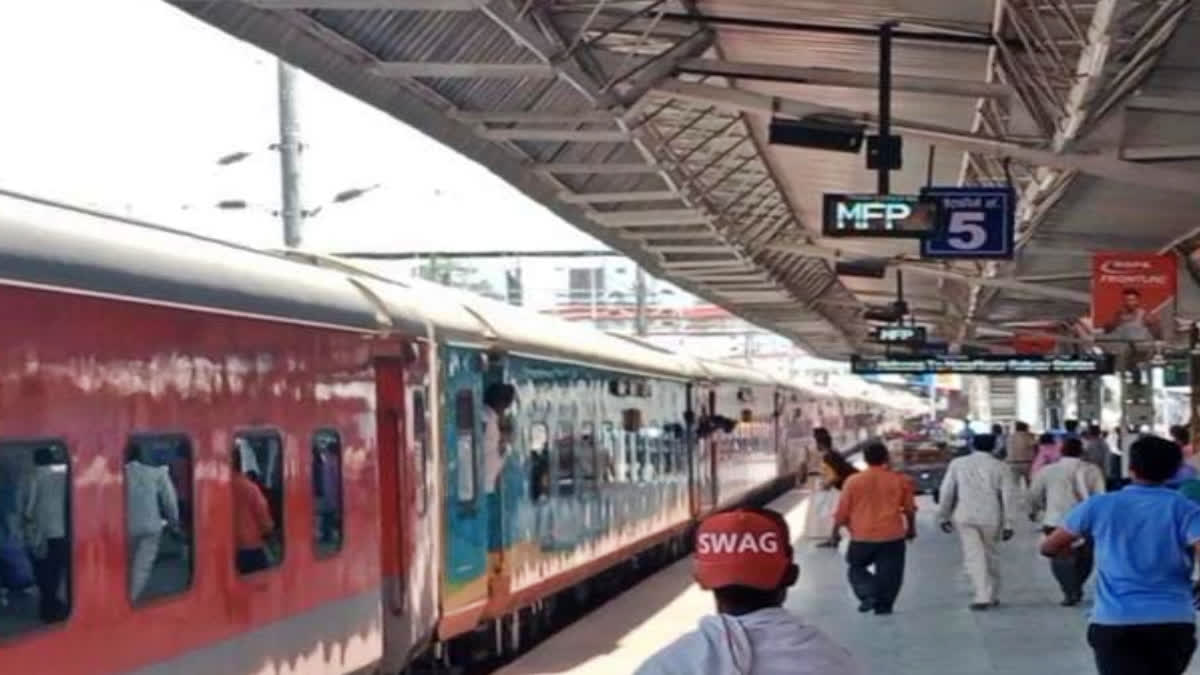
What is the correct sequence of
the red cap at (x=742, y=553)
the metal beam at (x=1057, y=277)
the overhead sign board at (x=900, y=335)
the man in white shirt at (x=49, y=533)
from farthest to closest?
1. the overhead sign board at (x=900, y=335)
2. the metal beam at (x=1057, y=277)
3. the man in white shirt at (x=49, y=533)
4. the red cap at (x=742, y=553)

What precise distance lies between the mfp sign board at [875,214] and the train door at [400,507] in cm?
729

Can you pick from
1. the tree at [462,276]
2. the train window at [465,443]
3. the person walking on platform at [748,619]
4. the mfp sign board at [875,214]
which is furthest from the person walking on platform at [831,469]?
the tree at [462,276]

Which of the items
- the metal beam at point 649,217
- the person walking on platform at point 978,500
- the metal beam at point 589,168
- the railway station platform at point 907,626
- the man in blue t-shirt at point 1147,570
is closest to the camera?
the man in blue t-shirt at point 1147,570

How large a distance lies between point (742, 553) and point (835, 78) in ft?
45.0

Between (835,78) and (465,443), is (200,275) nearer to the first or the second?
(465,443)

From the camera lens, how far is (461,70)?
16016mm

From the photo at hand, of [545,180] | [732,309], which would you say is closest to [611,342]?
[545,180]

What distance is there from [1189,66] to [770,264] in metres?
22.4

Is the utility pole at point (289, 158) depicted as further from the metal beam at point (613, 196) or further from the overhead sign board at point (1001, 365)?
the overhead sign board at point (1001, 365)

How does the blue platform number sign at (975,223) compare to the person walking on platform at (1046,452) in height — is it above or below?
above

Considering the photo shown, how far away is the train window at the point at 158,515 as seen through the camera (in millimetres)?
7945

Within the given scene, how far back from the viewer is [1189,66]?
55.9ft

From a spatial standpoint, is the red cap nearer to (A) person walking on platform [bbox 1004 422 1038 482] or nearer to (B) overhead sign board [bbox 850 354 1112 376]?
(A) person walking on platform [bbox 1004 422 1038 482]

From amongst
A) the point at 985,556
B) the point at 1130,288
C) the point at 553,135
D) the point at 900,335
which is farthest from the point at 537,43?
the point at 900,335
